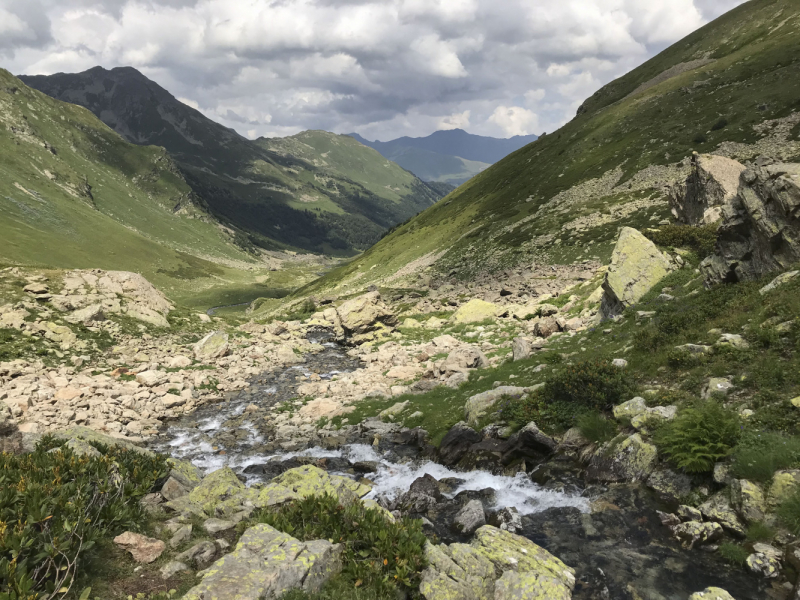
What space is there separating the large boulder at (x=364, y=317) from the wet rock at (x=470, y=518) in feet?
124

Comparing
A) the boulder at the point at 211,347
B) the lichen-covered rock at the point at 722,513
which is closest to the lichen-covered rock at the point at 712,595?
the lichen-covered rock at the point at 722,513

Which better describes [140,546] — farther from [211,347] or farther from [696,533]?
[211,347]

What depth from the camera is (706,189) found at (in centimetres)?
4103

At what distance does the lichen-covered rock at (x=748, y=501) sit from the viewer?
417 inches

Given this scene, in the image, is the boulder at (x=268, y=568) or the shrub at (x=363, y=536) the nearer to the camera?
the boulder at (x=268, y=568)

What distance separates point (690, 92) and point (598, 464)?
118891 millimetres

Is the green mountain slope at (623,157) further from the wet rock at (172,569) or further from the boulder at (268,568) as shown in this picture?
the wet rock at (172,569)

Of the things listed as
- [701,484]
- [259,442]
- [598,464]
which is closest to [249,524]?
[598,464]

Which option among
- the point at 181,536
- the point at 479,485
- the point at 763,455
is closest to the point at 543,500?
the point at 479,485

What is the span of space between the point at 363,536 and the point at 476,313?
37.6 meters

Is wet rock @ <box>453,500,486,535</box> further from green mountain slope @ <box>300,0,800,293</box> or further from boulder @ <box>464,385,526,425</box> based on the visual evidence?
green mountain slope @ <box>300,0,800,293</box>

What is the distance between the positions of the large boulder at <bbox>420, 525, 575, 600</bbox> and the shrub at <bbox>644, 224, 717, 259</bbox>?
29400 millimetres

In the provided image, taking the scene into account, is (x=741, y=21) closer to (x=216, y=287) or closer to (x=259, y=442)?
(x=259, y=442)

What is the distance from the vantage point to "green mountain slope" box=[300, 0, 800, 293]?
6869cm
